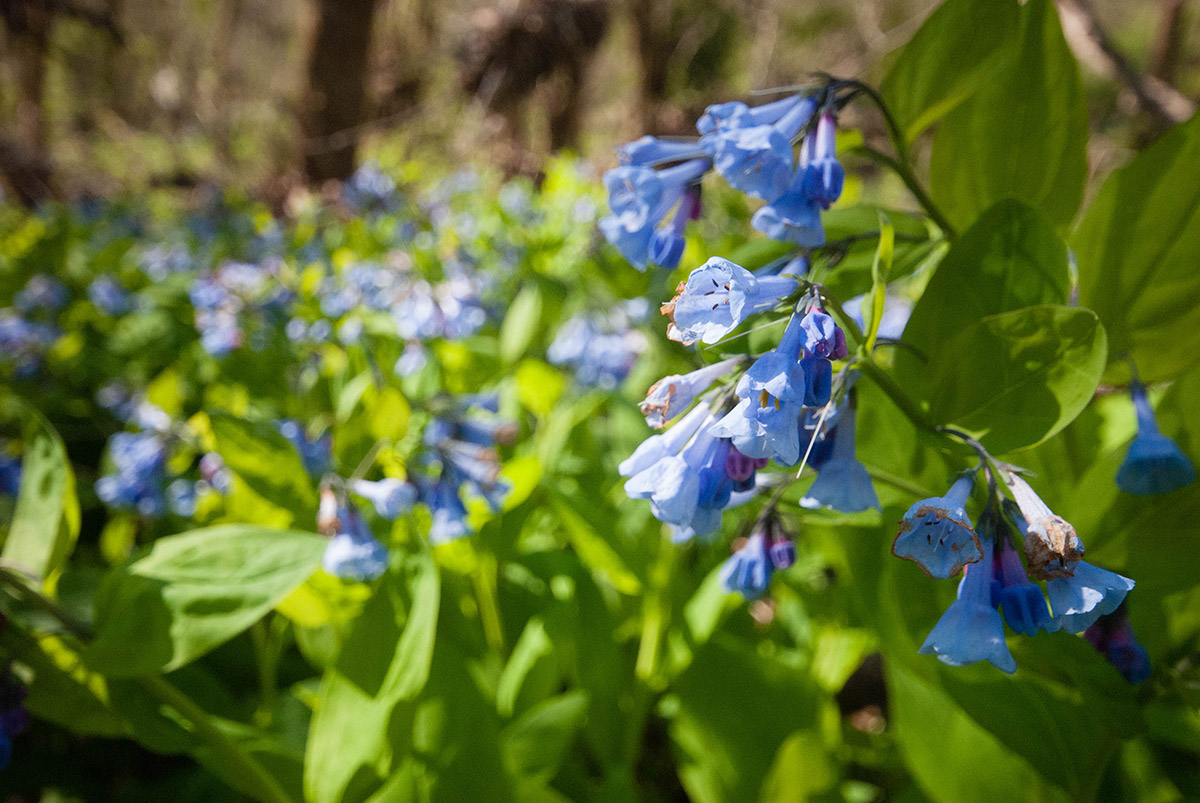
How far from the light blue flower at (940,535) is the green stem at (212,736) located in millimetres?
869

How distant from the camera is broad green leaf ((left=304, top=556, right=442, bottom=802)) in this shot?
924 mm

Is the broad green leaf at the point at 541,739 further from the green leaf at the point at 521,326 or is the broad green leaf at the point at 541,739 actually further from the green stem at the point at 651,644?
the green leaf at the point at 521,326

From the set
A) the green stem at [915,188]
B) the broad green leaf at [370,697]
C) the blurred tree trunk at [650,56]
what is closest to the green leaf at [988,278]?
the green stem at [915,188]

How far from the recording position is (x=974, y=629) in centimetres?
57

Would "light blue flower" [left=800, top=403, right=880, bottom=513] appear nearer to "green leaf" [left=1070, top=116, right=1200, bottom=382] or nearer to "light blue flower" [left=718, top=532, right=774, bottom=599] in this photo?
"light blue flower" [left=718, top=532, right=774, bottom=599]

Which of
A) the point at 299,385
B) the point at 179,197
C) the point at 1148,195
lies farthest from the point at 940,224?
the point at 179,197

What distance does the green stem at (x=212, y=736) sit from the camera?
916mm

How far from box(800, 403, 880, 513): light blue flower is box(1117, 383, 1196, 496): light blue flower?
0.30 metres

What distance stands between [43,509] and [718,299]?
0.94 meters

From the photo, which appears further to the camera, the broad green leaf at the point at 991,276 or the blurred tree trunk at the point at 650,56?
the blurred tree trunk at the point at 650,56

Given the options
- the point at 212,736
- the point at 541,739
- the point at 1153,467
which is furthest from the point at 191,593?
the point at 1153,467

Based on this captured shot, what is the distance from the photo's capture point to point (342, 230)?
11.9 feet

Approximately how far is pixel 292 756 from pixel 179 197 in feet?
30.0

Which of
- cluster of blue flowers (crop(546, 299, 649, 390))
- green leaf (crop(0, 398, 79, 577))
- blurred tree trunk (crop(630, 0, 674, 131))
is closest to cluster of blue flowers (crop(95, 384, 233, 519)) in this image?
green leaf (crop(0, 398, 79, 577))
